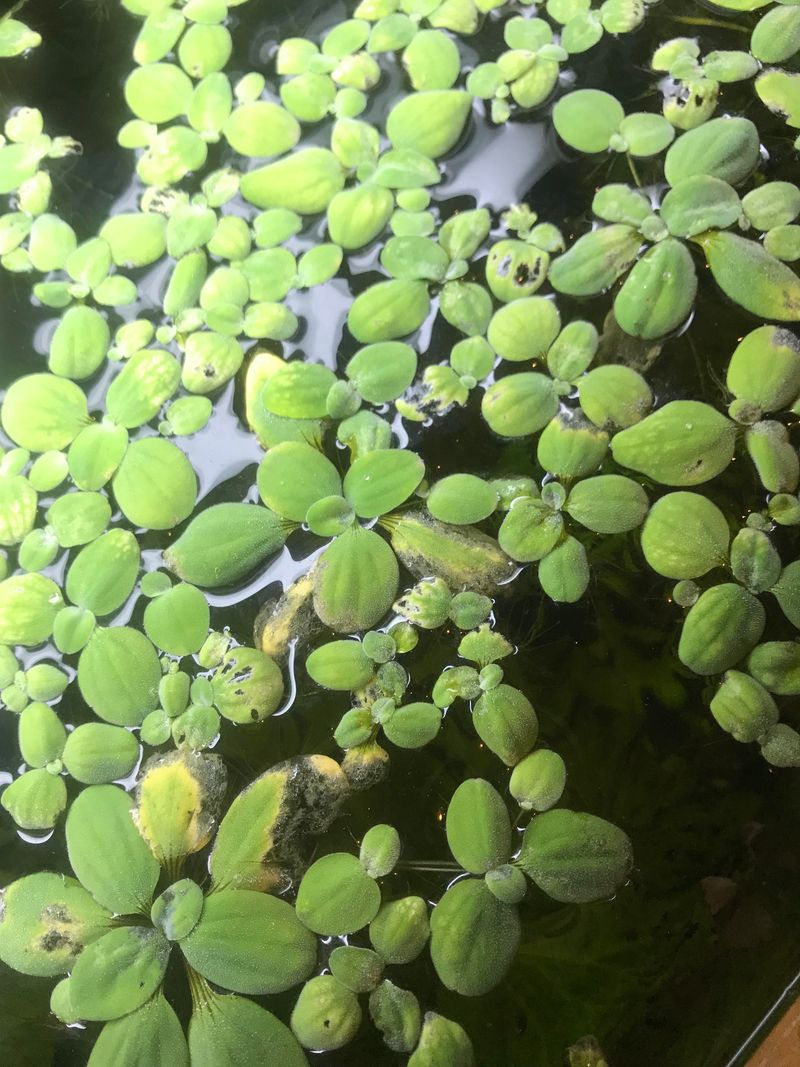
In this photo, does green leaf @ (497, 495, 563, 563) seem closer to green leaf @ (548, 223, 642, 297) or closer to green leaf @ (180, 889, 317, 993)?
green leaf @ (548, 223, 642, 297)

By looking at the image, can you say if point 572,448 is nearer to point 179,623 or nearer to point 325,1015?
point 179,623

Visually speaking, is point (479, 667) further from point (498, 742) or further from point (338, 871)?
point (338, 871)

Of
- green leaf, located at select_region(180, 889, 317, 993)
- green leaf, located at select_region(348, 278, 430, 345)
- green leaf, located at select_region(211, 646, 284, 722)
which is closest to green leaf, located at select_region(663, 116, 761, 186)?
green leaf, located at select_region(348, 278, 430, 345)

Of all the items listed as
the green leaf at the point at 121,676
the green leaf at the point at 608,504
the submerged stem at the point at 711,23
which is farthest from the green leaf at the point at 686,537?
the submerged stem at the point at 711,23

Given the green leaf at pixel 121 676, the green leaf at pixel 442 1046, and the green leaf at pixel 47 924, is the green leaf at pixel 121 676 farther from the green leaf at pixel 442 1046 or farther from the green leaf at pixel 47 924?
the green leaf at pixel 442 1046

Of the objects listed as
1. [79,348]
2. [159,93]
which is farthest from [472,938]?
[159,93]
